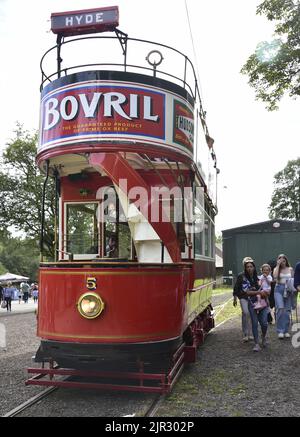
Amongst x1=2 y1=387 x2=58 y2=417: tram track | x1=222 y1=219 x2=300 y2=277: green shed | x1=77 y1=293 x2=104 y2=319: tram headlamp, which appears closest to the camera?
x1=2 y1=387 x2=58 y2=417: tram track

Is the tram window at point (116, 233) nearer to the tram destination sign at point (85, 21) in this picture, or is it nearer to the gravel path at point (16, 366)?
the gravel path at point (16, 366)

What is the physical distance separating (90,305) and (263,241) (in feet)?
64.8

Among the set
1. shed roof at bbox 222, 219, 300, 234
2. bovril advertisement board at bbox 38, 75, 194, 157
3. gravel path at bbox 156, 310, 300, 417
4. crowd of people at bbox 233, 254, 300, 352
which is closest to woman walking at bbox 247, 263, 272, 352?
crowd of people at bbox 233, 254, 300, 352

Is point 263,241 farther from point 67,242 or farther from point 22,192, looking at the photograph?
point 67,242

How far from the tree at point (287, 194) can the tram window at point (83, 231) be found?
200 ft

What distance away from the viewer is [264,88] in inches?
625

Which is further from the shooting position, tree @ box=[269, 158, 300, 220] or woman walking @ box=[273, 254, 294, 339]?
tree @ box=[269, 158, 300, 220]

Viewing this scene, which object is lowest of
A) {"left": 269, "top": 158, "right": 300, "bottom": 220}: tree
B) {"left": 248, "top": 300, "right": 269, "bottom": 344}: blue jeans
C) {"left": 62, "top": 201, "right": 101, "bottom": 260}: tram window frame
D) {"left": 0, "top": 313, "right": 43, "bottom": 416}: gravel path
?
{"left": 0, "top": 313, "right": 43, "bottom": 416}: gravel path

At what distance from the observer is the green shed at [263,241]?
23.9 meters

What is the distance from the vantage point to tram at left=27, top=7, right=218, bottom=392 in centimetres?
558

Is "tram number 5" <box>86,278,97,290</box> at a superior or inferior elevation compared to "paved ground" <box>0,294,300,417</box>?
superior

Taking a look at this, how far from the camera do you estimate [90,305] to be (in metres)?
5.56

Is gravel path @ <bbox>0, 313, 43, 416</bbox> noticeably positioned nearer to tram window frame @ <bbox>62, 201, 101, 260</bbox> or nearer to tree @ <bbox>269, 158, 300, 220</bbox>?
tram window frame @ <bbox>62, 201, 101, 260</bbox>

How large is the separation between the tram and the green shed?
58.6ft
